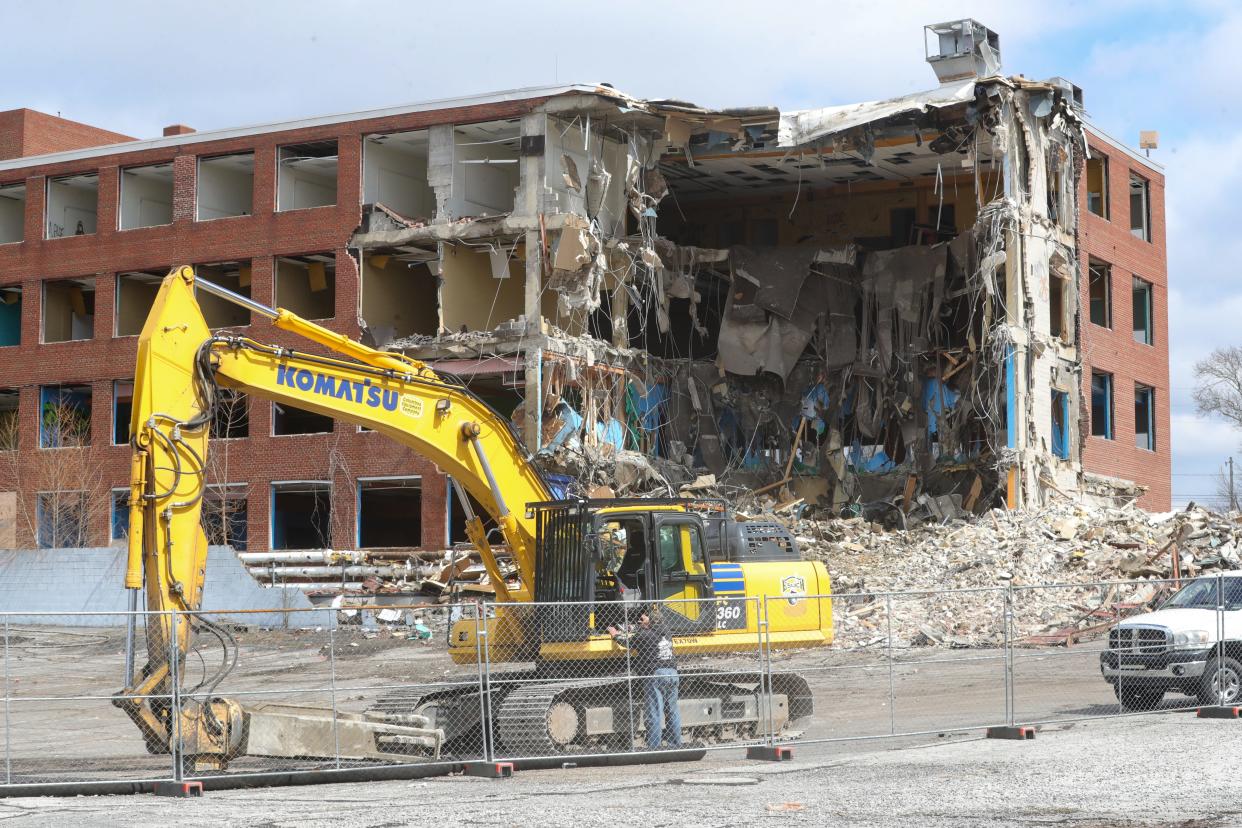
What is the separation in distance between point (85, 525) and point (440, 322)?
12.1 metres

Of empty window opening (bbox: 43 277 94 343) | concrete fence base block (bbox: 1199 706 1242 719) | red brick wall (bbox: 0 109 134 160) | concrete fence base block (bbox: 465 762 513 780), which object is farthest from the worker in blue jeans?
red brick wall (bbox: 0 109 134 160)

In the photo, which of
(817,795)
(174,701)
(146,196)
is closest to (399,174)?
(146,196)

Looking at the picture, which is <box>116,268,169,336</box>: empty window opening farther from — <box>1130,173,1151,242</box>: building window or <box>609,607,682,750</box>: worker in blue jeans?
<box>609,607,682,750</box>: worker in blue jeans

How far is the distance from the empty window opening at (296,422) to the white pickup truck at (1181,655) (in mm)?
29117

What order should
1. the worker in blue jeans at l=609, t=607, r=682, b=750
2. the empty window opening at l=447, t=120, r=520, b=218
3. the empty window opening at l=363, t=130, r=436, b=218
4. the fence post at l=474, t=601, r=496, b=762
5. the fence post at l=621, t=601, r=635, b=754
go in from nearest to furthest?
the fence post at l=474, t=601, r=496, b=762 → the fence post at l=621, t=601, r=635, b=754 → the worker in blue jeans at l=609, t=607, r=682, b=750 → the empty window opening at l=447, t=120, r=520, b=218 → the empty window opening at l=363, t=130, r=436, b=218

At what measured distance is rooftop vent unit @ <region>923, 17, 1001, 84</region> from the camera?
129ft

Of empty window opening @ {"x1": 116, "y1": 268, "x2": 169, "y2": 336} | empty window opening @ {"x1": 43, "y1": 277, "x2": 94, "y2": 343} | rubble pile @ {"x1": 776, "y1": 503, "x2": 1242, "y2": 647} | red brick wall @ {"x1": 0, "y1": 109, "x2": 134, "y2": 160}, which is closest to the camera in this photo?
rubble pile @ {"x1": 776, "y1": 503, "x2": 1242, "y2": 647}

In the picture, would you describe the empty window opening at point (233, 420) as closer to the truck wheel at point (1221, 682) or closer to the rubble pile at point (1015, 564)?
the rubble pile at point (1015, 564)

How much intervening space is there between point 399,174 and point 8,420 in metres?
15.1

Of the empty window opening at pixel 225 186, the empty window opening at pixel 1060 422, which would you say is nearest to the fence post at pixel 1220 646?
the empty window opening at pixel 1060 422

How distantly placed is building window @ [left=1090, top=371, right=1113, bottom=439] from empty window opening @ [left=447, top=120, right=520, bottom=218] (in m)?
18.3

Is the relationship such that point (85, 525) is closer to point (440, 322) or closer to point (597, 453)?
point (440, 322)

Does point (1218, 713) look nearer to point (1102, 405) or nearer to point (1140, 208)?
point (1102, 405)

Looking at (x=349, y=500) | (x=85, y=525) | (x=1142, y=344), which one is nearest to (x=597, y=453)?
(x=349, y=500)
